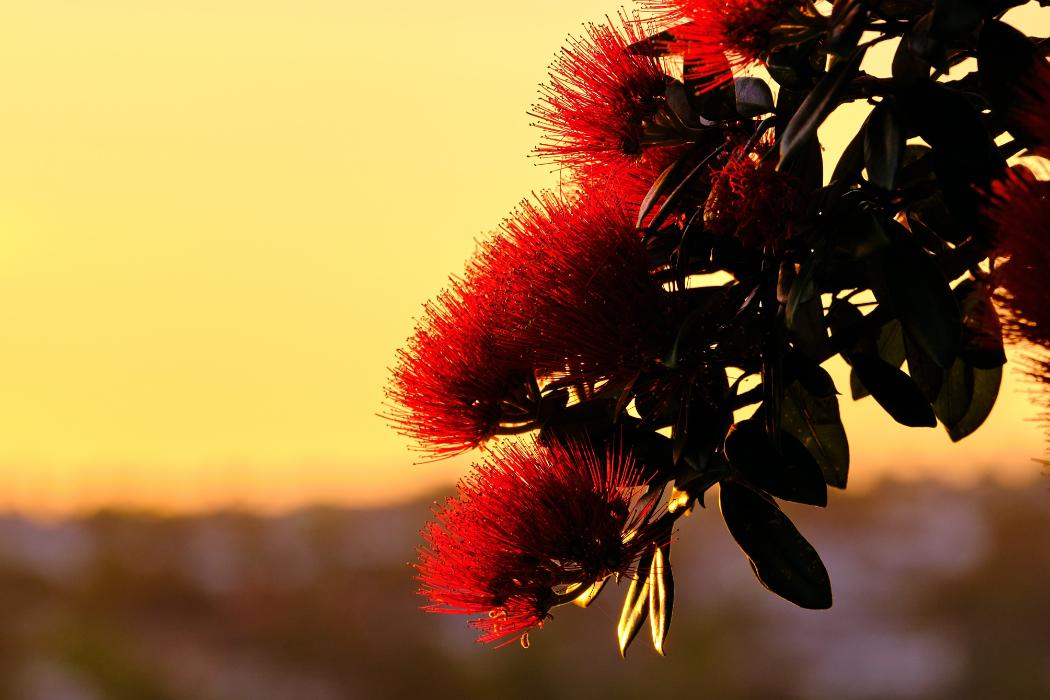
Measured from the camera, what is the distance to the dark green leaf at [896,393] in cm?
76

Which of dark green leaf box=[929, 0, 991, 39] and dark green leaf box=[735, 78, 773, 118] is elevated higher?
dark green leaf box=[929, 0, 991, 39]

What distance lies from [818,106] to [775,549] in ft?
0.91

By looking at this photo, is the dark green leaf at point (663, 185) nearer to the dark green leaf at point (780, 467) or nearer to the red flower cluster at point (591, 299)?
the red flower cluster at point (591, 299)

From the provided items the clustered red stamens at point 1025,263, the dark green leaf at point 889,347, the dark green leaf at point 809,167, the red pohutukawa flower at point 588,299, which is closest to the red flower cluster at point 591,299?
the red pohutukawa flower at point 588,299

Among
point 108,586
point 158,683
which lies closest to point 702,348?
point 158,683

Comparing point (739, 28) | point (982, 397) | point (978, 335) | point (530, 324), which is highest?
point (739, 28)

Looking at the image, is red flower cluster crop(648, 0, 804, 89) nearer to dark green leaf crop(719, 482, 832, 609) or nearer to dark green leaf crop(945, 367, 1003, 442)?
dark green leaf crop(719, 482, 832, 609)

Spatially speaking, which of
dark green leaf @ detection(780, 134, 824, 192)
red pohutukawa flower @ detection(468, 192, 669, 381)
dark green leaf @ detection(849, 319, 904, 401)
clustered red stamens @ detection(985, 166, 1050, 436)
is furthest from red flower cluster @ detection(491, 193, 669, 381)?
dark green leaf @ detection(849, 319, 904, 401)

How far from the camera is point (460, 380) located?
82 cm

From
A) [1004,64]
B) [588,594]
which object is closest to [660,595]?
[588,594]

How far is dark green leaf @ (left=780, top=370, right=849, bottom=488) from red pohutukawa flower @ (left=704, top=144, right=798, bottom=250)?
0.63 ft

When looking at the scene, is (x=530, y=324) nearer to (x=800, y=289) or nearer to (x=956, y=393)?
(x=800, y=289)

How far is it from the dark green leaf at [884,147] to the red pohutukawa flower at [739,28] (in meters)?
0.07

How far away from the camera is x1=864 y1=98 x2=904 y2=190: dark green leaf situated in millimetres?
666
